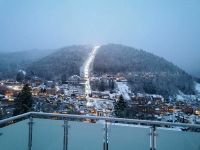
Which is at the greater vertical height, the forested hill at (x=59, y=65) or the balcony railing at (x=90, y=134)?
the forested hill at (x=59, y=65)

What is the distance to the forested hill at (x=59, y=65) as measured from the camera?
1000 inches

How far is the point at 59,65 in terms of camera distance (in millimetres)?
25703

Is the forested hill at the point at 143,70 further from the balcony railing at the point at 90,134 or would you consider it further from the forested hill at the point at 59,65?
the balcony railing at the point at 90,134

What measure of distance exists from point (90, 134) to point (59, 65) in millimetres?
22044

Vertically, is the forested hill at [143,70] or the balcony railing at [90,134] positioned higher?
the forested hill at [143,70]

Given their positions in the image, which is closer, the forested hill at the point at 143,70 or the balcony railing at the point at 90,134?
the balcony railing at the point at 90,134

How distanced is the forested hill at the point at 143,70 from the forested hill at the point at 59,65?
1858 mm

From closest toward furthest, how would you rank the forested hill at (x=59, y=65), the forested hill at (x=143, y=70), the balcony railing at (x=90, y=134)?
the balcony railing at (x=90, y=134) → the forested hill at (x=143, y=70) → the forested hill at (x=59, y=65)

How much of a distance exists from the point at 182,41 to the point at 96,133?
275ft

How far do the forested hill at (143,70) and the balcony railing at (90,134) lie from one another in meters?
18.3

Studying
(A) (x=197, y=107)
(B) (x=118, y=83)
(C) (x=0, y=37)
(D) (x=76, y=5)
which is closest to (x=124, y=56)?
(B) (x=118, y=83)

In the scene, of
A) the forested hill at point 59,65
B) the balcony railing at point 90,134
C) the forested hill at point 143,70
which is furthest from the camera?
the forested hill at point 59,65

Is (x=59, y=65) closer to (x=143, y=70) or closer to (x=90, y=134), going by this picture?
(x=143, y=70)

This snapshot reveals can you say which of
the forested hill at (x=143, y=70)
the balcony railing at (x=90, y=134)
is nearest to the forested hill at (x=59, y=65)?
the forested hill at (x=143, y=70)
